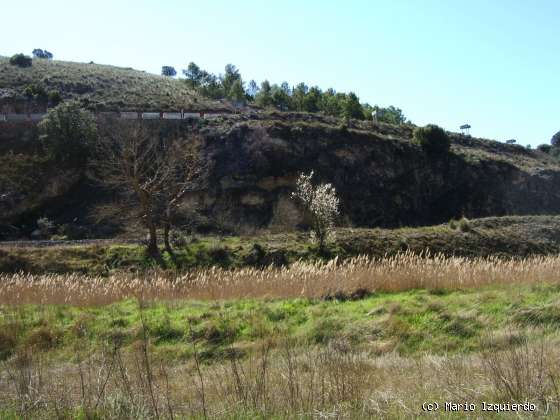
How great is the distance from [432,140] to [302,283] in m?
37.5

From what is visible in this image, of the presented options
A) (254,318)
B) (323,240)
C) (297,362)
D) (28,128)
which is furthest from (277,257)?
(28,128)

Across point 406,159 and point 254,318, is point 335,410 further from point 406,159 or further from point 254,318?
point 406,159

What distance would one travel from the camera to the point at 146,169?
124 feet

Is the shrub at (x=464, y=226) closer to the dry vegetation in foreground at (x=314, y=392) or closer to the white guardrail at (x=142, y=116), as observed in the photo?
the white guardrail at (x=142, y=116)

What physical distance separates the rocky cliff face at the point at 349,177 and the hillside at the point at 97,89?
452 inches

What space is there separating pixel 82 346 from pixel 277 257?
701 inches

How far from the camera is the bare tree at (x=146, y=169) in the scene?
2828 cm

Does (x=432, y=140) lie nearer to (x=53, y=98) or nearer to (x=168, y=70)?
(x=53, y=98)

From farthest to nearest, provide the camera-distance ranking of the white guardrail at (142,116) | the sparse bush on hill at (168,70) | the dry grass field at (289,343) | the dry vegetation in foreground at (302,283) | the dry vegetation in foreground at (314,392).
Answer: the sparse bush on hill at (168,70) < the white guardrail at (142,116) < the dry vegetation in foreground at (302,283) < the dry grass field at (289,343) < the dry vegetation in foreground at (314,392)

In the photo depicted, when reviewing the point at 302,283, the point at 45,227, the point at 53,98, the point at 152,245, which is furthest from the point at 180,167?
the point at 302,283

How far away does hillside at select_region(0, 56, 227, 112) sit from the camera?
5563 cm

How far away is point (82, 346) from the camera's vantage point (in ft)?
32.2

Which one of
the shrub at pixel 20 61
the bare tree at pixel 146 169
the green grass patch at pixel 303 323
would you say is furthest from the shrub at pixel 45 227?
the shrub at pixel 20 61

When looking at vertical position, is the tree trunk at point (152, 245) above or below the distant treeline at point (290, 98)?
below
